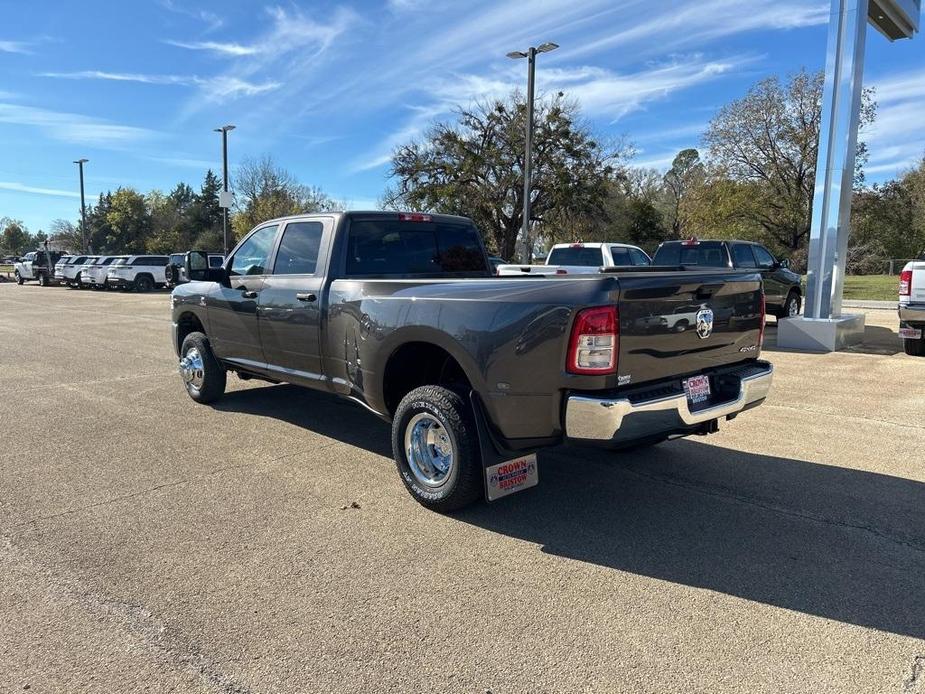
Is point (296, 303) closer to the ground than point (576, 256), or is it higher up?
closer to the ground

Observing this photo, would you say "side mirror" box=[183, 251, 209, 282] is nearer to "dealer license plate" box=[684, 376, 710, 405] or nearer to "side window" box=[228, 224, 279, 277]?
"side window" box=[228, 224, 279, 277]

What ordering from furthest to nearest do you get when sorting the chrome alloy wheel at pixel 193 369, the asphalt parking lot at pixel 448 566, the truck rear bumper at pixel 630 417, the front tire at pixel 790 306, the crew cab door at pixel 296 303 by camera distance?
1. the front tire at pixel 790 306
2. the chrome alloy wheel at pixel 193 369
3. the crew cab door at pixel 296 303
4. the truck rear bumper at pixel 630 417
5. the asphalt parking lot at pixel 448 566

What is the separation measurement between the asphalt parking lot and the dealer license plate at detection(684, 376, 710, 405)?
2.55ft

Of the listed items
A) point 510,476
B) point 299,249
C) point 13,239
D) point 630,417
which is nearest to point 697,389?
point 630,417

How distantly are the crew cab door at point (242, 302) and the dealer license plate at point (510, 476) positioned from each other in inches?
115

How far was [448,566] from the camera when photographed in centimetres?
353

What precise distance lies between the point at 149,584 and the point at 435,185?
31799 mm

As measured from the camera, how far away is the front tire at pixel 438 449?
396 centimetres

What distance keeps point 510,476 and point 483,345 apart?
86 cm

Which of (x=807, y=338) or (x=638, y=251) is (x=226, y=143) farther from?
(x=807, y=338)

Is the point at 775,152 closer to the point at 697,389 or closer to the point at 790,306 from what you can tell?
the point at 790,306

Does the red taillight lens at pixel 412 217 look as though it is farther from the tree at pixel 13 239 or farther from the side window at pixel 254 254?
the tree at pixel 13 239

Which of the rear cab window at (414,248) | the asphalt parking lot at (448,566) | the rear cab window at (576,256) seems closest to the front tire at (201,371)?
the asphalt parking lot at (448,566)

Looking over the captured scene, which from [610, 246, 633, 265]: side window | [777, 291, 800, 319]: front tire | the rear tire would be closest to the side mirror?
[610, 246, 633, 265]: side window
